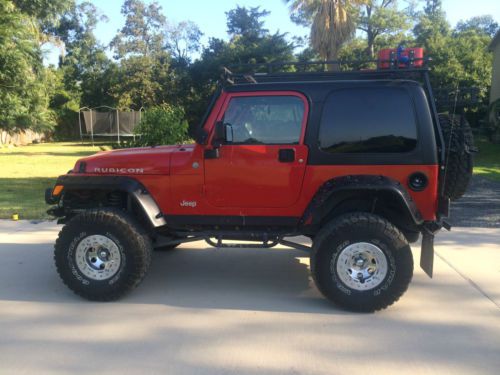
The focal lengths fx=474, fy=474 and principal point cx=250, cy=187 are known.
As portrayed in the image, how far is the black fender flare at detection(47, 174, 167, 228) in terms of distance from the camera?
173 inches

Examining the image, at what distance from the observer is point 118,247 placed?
172 inches

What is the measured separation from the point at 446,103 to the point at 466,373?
9.72 ft

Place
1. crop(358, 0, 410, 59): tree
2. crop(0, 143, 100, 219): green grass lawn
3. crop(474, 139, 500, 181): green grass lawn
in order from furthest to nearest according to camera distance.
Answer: crop(358, 0, 410, 59): tree, crop(474, 139, 500, 181): green grass lawn, crop(0, 143, 100, 219): green grass lawn

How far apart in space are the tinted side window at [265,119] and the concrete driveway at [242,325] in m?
1.53

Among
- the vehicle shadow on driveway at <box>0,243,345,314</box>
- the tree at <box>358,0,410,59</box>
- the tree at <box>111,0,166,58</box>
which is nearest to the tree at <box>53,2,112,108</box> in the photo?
the tree at <box>111,0,166,58</box>

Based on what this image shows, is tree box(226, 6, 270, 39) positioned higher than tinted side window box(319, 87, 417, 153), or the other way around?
tree box(226, 6, 270, 39)

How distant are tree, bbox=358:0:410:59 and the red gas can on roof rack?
3161 centimetres

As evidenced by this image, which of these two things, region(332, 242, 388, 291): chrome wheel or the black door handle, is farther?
the black door handle

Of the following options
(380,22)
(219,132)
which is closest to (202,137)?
(219,132)

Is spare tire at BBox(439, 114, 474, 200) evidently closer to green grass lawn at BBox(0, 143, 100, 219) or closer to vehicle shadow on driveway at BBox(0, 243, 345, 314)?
vehicle shadow on driveway at BBox(0, 243, 345, 314)

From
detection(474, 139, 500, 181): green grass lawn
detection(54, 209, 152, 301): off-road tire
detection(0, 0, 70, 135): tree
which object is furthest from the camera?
detection(0, 0, 70, 135): tree

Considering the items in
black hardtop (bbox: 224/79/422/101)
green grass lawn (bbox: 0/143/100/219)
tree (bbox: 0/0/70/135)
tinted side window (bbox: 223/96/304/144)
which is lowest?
green grass lawn (bbox: 0/143/100/219)

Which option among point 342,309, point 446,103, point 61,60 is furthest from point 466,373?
point 61,60

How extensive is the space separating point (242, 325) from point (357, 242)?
3.98 feet
